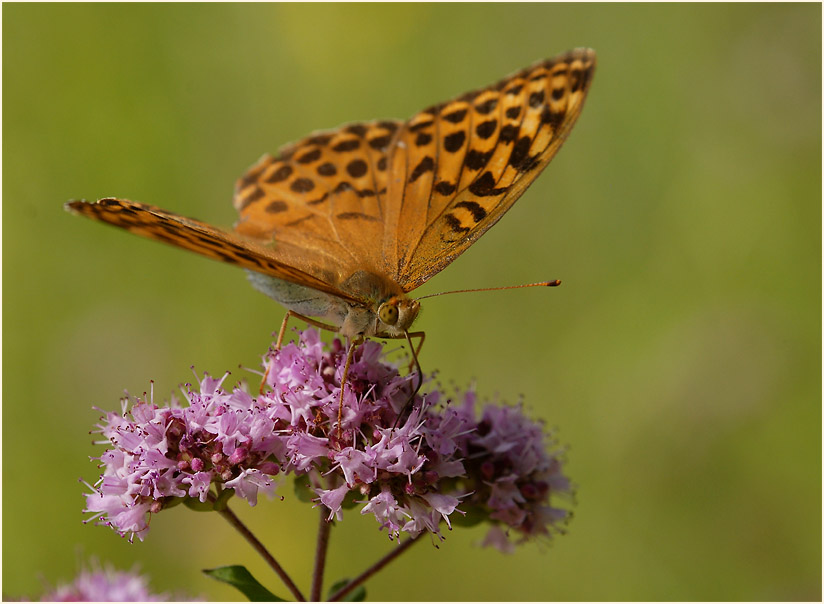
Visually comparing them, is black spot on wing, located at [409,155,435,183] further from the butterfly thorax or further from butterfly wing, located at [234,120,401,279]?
the butterfly thorax

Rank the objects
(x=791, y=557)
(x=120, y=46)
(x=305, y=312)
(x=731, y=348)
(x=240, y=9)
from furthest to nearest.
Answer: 1. (x=240, y=9)
2. (x=120, y=46)
3. (x=731, y=348)
4. (x=791, y=557)
5. (x=305, y=312)

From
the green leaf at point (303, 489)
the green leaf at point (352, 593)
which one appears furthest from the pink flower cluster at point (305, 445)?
the green leaf at point (352, 593)

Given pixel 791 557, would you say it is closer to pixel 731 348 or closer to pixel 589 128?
pixel 731 348

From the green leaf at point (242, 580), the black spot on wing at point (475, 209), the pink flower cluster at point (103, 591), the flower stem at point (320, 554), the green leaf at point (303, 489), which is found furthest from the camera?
the pink flower cluster at point (103, 591)

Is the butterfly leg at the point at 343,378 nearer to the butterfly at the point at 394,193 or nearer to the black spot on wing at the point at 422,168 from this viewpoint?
the butterfly at the point at 394,193

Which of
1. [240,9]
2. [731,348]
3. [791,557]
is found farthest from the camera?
[240,9]

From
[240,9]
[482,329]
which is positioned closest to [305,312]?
[482,329]

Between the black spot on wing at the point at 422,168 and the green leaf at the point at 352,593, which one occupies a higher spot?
the black spot on wing at the point at 422,168
